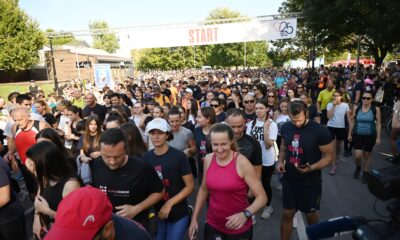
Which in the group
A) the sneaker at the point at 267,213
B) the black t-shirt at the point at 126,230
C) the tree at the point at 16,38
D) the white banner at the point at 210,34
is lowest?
the sneaker at the point at 267,213

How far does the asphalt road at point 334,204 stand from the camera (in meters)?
4.50

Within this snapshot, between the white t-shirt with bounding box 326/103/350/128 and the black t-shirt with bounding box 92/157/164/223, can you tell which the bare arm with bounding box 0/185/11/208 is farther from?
the white t-shirt with bounding box 326/103/350/128

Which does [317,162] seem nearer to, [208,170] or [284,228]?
[284,228]

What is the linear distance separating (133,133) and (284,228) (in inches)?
85.7

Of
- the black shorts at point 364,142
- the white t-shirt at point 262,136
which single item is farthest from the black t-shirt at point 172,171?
the black shorts at point 364,142

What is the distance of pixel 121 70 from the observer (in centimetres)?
5369

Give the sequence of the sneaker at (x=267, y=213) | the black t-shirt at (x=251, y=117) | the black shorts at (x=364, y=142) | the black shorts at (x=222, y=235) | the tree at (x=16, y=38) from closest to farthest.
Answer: the black shorts at (x=222, y=235) → the sneaker at (x=267, y=213) → the black t-shirt at (x=251, y=117) → the black shorts at (x=364, y=142) → the tree at (x=16, y=38)

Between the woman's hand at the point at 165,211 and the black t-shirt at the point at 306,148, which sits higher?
the black t-shirt at the point at 306,148

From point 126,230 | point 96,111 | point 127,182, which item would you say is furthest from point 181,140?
point 96,111

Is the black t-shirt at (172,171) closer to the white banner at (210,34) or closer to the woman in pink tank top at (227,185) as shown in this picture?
the woman in pink tank top at (227,185)

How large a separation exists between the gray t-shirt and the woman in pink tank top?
151 centimetres

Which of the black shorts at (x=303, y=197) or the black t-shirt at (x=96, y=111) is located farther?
the black t-shirt at (x=96, y=111)

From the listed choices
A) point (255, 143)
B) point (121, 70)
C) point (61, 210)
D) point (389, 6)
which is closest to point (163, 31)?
point (389, 6)

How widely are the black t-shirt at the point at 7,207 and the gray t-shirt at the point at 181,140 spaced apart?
206cm
